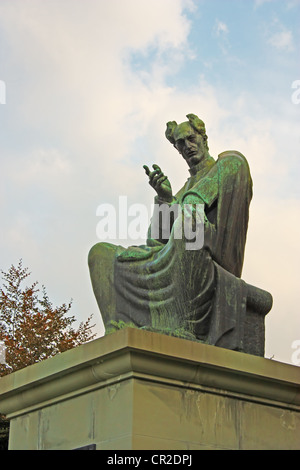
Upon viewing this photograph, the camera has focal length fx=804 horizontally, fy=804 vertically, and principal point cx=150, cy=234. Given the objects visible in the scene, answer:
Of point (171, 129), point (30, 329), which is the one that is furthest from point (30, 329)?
point (171, 129)

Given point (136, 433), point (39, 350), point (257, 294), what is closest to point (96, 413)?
point (136, 433)

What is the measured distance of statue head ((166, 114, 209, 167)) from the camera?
292 inches

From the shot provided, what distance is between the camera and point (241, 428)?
18.6ft

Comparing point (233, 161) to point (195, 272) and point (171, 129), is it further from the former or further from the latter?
point (195, 272)

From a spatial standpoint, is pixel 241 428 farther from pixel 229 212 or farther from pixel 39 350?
pixel 39 350

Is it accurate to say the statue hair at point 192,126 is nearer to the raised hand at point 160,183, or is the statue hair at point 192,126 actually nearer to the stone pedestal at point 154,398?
the raised hand at point 160,183

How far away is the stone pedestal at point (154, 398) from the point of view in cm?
524

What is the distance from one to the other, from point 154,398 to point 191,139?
2.91 meters

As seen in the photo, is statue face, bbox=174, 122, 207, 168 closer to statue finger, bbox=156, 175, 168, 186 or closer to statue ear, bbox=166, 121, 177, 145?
statue ear, bbox=166, 121, 177, 145

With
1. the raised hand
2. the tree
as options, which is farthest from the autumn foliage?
the raised hand

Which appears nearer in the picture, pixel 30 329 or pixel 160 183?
pixel 160 183

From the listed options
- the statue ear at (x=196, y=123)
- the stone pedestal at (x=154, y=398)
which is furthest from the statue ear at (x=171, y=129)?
the stone pedestal at (x=154, y=398)

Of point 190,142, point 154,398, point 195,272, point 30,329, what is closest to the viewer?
point 154,398

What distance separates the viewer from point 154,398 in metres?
5.30
